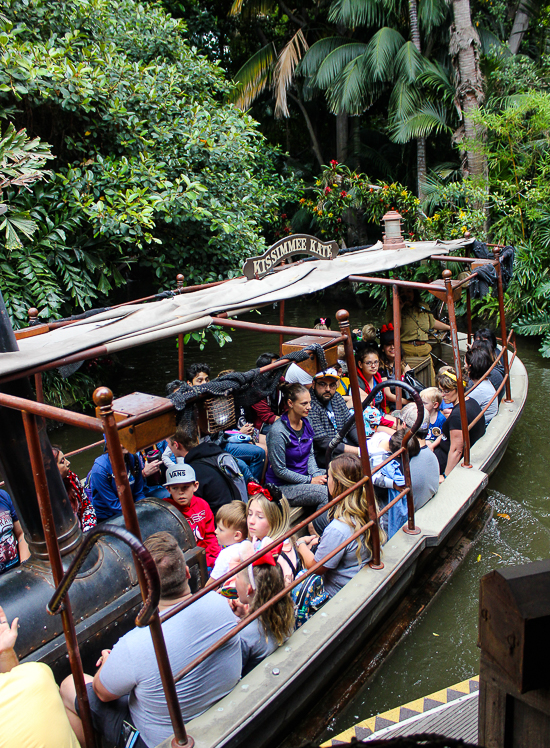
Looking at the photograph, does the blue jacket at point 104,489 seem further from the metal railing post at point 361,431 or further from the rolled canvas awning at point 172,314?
the metal railing post at point 361,431

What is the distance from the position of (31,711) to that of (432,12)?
15.8 meters

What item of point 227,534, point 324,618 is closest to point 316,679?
point 324,618

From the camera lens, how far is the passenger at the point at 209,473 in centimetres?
464

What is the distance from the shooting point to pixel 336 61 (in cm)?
1456

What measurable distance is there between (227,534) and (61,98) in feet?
21.8

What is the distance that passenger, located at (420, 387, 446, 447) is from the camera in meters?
5.79

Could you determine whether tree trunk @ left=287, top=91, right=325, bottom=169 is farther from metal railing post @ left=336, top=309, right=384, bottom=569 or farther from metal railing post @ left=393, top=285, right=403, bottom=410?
metal railing post @ left=336, top=309, right=384, bottom=569

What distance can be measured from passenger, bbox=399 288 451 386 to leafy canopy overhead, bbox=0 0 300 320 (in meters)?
2.97

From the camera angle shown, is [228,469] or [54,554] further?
[228,469]

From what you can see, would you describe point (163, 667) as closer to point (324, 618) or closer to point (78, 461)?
point (324, 618)

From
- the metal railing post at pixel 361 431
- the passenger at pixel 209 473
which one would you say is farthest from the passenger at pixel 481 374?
the passenger at pixel 209 473

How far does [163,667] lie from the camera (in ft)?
8.10

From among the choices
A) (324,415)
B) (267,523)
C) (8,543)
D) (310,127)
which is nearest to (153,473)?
(8,543)

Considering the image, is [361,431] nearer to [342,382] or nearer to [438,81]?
[342,382]
